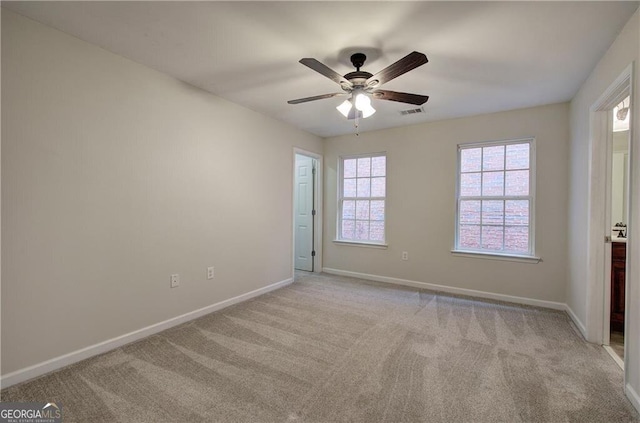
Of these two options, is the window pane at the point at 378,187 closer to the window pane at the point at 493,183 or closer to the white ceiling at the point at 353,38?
the window pane at the point at 493,183

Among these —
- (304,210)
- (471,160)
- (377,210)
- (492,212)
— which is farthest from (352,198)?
(492,212)

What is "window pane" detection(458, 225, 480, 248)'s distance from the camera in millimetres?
3840

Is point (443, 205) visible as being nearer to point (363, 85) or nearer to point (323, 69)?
point (363, 85)

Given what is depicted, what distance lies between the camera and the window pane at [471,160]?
12.5 ft

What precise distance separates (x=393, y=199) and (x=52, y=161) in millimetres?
3826

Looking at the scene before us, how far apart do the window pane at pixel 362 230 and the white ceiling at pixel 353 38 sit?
2275mm

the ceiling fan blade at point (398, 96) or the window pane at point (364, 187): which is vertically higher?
the ceiling fan blade at point (398, 96)

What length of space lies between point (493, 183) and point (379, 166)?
160 cm

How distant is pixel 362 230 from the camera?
4719mm

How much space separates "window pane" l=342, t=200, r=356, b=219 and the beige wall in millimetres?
193

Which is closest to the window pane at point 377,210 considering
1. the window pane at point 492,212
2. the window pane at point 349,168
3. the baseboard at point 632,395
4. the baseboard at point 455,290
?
the window pane at point 349,168

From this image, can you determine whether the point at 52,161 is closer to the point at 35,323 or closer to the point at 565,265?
the point at 35,323

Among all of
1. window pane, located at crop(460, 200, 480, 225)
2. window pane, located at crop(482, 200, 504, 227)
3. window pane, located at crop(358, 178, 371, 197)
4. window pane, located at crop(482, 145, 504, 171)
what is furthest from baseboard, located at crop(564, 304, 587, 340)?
window pane, located at crop(358, 178, 371, 197)

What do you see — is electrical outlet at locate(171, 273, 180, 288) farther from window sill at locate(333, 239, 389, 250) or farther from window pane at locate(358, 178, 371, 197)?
window pane at locate(358, 178, 371, 197)
